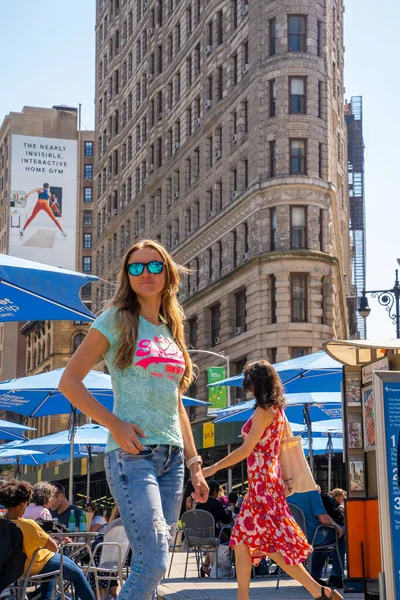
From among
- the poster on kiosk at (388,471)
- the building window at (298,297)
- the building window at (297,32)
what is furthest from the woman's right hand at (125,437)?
the building window at (297,32)

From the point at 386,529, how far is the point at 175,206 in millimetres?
59921

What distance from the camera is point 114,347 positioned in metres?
4.98

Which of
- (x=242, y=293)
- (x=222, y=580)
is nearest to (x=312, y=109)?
(x=242, y=293)

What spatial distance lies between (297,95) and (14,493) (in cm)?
4646

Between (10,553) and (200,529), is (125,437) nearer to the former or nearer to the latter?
(10,553)

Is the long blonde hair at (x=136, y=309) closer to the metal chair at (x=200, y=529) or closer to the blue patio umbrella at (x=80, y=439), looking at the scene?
the metal chair at (x=200, y=529)

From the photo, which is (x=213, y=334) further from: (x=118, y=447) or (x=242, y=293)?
(x=118, y=447)

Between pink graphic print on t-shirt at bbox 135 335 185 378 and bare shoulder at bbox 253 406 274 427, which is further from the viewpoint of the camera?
bare shoulder at bbox 253 406 274 427

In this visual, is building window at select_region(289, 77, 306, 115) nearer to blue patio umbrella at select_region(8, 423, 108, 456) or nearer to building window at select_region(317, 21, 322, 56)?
building window at select_region(317, 21, 322, 56)

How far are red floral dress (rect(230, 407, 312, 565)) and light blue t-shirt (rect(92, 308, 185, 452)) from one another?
310cm

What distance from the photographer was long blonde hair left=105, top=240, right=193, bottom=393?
495 cm

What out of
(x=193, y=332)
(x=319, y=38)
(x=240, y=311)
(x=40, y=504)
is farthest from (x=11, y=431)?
(x=193, y=332)

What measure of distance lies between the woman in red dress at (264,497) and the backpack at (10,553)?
5.01 feet

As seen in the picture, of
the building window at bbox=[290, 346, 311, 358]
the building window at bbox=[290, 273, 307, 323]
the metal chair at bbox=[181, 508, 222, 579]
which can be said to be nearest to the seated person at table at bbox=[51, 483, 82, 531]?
the metal chair at bbox=[181, 508, 222, 579]
